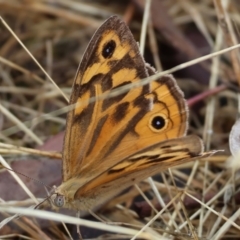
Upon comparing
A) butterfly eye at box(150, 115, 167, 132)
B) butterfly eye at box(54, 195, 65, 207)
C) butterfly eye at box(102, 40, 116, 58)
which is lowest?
butterfly eye at box(54, 195, 65, 207)

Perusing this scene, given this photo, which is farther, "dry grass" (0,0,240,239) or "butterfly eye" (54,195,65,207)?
"dry grass" (0,0,240,239)

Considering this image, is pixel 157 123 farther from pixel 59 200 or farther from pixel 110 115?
pixel 59 200

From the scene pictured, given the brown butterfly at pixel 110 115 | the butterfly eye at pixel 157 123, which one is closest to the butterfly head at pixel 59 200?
the brown butterfly at pixel 110 115

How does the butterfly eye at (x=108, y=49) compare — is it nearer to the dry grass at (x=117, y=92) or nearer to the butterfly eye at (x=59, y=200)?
the dry grass at (x=117, y=92)

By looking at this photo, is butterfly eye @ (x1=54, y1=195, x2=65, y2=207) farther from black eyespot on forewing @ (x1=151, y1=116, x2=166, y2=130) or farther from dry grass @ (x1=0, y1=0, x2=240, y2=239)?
black eyespot on forewing @ (x1=151, y1=116, x2=166, y2=130)

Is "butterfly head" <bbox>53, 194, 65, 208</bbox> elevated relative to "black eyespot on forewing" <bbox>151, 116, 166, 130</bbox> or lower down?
lower down

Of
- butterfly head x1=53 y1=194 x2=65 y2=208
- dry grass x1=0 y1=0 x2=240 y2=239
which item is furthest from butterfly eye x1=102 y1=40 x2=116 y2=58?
butterfly head x1=53 y1=194 x2=65 y2=208
